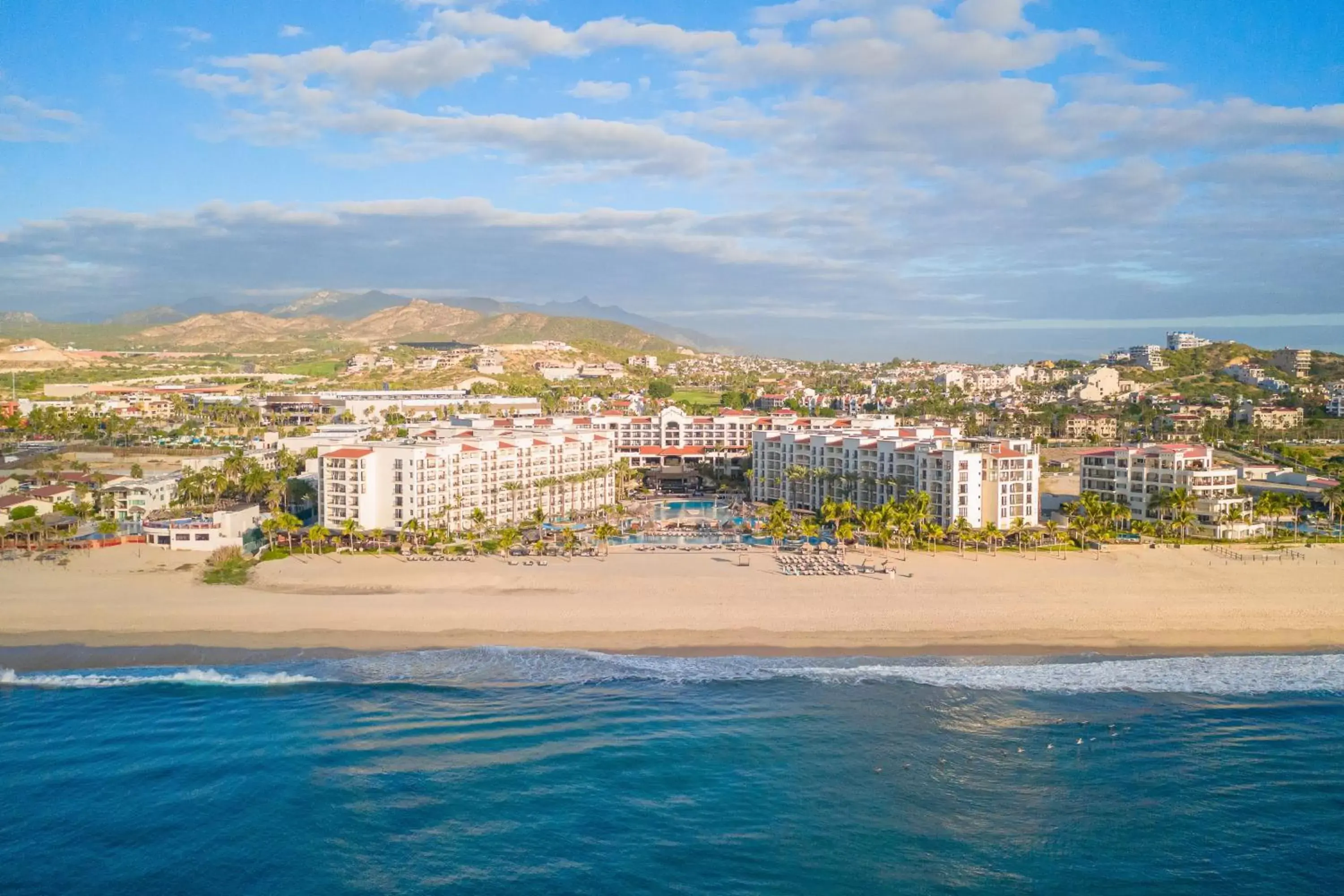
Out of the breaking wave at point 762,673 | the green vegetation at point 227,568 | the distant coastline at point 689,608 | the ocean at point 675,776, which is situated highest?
the green vegetation at point 227,568

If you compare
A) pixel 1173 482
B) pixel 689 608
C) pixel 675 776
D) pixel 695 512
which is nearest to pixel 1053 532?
pixel 1173 482

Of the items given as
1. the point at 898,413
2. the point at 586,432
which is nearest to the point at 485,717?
the point at 586,432

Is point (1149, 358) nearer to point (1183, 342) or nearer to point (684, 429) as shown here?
point (1183, 342)

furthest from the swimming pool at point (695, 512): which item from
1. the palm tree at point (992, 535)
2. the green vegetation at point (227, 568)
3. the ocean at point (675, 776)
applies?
the ocean at point (675, 776)

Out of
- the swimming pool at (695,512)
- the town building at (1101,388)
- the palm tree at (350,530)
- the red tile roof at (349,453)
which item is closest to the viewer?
the palm tree at (350,530)

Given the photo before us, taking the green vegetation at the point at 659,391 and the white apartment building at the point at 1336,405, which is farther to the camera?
the green vegetation at the point at 659,391

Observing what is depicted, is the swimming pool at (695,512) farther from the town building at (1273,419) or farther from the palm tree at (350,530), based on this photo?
the town building at (1273,419)

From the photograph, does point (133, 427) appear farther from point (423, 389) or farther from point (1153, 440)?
point (1153, 440)
